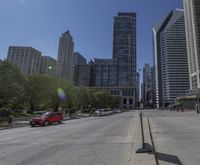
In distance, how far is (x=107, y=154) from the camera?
780cm

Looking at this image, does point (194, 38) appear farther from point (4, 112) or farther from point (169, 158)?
point (169, 158)

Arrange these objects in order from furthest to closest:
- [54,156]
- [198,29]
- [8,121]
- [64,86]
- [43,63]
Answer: [198,29]
[43,63]
[64,86]
[8,121]
[54,156]

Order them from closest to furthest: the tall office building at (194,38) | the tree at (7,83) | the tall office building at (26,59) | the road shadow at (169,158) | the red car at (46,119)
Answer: the road shadow at (169,158) → the red car at (46,119) → the tree at (7,83) → the tall office building at (26,59) → the tall office building at (194,38)

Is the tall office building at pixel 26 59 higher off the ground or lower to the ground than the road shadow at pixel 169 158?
higher

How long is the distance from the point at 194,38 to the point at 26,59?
107 metres

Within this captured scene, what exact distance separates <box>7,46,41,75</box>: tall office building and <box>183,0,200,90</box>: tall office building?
9460 centimetres

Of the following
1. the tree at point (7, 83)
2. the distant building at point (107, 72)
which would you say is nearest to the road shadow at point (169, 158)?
the tree at point (7, 83)

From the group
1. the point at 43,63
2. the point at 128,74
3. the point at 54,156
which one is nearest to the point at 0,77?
the point at 54,156

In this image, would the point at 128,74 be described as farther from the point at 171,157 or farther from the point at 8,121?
the point at 171,157

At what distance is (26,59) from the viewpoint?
285 ft

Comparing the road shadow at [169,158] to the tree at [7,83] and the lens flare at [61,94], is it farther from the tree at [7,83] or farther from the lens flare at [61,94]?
the lens flare at [61,94]

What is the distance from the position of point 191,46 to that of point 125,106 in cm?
7465

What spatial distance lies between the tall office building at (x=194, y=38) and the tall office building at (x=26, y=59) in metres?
94.6

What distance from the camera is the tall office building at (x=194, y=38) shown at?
13090cm
